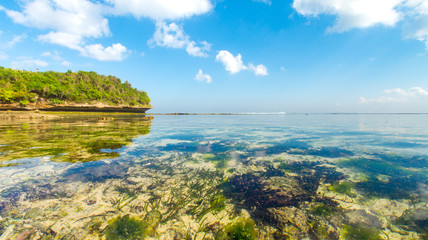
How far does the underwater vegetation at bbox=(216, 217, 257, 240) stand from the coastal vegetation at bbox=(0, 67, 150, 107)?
203 feet

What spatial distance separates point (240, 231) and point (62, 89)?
71.4 metres

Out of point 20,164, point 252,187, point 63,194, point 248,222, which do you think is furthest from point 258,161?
point 20,164

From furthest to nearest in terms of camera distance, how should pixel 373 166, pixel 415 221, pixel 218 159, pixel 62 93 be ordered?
pixel 62 93 < pixel 218 159 < pixel 373 166 < pixel 415 221

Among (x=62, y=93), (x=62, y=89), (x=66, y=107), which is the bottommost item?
(x=66, y=107)

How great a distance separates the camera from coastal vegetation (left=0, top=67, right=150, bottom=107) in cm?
4342

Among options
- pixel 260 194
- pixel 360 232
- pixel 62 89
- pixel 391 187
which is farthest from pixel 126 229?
pixel 62 89

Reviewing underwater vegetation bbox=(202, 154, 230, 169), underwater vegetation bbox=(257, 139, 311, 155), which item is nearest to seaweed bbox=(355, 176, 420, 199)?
underwater vegetation bbox=(257, 139, 311, 155)

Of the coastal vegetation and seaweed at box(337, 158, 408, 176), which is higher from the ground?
the coastal vegetation

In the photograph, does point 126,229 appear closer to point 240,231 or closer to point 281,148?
point 240,231

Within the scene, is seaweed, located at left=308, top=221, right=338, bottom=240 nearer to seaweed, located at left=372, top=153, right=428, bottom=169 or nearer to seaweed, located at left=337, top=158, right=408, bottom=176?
seaweed, located at left=337, top=158, right=408, bottom=176

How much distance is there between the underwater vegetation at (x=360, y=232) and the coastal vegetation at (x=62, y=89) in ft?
208

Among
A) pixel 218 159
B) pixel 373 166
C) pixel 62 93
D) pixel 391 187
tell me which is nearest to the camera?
pixel 391 187

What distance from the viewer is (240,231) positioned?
229cm

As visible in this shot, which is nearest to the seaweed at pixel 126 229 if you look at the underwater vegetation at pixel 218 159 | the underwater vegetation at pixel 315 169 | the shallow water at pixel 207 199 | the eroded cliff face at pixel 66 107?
the shallow water at pixel 207 199
